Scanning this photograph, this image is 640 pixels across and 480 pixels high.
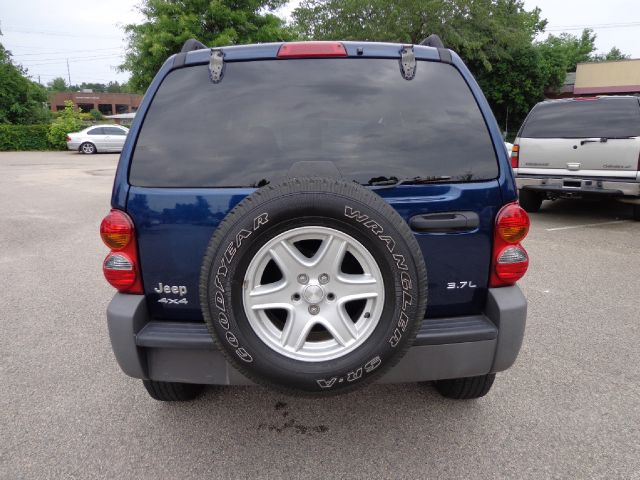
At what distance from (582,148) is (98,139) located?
2374cm

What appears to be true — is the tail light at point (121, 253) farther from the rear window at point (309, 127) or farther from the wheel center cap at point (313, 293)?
the wheel center cap at point (313, 293)

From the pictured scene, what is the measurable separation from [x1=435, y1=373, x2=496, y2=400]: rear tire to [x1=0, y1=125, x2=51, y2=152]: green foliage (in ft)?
103

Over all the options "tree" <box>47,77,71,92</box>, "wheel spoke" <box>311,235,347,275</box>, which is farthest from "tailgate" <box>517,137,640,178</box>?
"tree" <box>47,77,71,92</box>

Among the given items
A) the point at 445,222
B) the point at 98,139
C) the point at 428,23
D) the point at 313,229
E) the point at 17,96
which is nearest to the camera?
the point at 313,229

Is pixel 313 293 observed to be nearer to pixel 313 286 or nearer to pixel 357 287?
pixel 313 286

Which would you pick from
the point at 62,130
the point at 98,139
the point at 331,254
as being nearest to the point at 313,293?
the point at 331,254

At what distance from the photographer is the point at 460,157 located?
2160 millimetres

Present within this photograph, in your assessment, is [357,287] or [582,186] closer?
[357,287]

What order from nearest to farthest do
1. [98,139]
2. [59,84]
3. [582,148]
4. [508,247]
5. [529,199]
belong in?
[508,247], [582,148], [529,199], [98,139], [59,84]

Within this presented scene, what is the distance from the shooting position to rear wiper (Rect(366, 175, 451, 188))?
6.82 ft

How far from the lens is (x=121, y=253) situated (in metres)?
2.16

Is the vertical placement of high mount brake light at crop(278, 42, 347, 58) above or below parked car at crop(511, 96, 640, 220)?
above

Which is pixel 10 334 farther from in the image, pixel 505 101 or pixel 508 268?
pixel 505 101

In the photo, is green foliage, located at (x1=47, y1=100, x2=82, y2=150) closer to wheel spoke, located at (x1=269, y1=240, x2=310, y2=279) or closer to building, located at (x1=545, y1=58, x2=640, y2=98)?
wheel spoke, located at (x1=269, y1=240, x2=310, y2=279)
